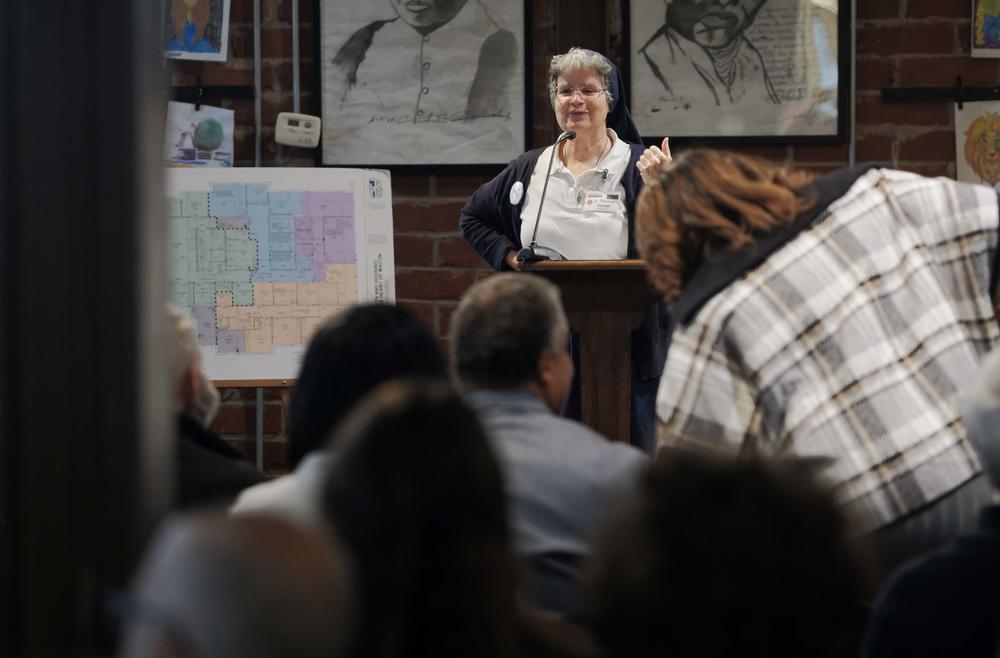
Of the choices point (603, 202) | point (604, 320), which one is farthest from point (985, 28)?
A: point (604, 320)

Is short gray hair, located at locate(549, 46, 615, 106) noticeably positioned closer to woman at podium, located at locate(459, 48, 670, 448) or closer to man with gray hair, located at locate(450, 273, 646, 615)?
woman at podium, located at locate(459, 48, 670, 448)

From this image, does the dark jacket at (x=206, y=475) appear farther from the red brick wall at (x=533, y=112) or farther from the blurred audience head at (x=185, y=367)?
the red brick wall at (x=533, y=112)

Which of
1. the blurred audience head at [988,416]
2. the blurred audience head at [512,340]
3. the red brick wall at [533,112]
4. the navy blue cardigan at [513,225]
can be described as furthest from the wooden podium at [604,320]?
the blurred audience head at [988,416]

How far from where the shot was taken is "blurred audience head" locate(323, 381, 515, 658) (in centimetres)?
88

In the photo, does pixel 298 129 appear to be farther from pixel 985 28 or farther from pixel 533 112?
pixel 985 28

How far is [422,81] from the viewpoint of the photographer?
13.8 ft

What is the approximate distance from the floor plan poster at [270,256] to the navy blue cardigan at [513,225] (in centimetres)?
35

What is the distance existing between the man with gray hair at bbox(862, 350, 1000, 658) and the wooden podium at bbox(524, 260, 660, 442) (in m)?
1.61

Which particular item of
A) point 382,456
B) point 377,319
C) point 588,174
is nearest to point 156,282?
point 382,456

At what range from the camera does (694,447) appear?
1.88 meters

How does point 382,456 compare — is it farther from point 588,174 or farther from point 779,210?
point 588,174

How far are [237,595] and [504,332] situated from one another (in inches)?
44.0

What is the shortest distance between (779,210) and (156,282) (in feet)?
4.21

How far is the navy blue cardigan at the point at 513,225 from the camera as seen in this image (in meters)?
3.33
